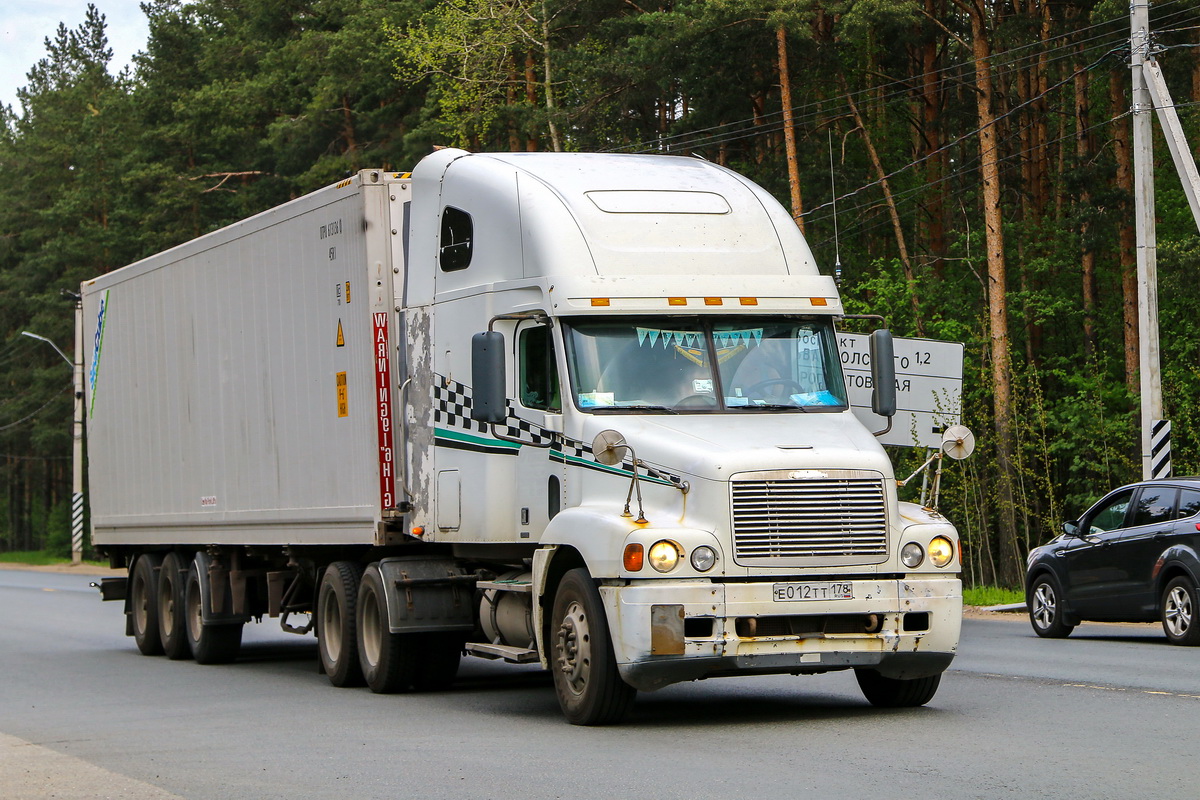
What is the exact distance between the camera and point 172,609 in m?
19.2

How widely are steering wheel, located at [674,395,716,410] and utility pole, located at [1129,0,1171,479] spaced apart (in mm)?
15570

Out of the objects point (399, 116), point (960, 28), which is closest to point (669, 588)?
point (960, 28)

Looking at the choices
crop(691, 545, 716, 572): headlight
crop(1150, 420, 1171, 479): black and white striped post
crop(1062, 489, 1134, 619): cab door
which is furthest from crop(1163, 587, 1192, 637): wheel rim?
crop(691, 545, 716, 572): headlight

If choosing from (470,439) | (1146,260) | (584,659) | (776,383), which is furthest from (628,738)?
(1146,260)

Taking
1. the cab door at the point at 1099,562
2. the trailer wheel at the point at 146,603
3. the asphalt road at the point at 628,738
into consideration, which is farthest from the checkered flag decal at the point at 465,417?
the cab door at the point at 1099,562

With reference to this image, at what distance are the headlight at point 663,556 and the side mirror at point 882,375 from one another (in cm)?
242

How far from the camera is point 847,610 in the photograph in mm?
10734

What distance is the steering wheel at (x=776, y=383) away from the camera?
1171 centimetres

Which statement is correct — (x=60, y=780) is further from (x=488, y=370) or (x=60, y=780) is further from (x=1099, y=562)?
(x=1099, y=562)

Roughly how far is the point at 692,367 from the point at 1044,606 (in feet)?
31.3

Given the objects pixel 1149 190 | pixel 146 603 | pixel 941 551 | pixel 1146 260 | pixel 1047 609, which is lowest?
pixel 1047 609

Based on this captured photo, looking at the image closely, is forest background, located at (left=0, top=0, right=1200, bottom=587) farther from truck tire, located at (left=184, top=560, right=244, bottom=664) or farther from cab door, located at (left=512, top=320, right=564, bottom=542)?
cab door, located at (left=512, top=320, right=564, bottom=542)

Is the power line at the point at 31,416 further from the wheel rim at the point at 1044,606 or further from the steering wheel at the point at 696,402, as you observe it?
the steering wheel at the point at 696,402

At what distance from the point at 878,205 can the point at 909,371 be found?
22679 millimetres
